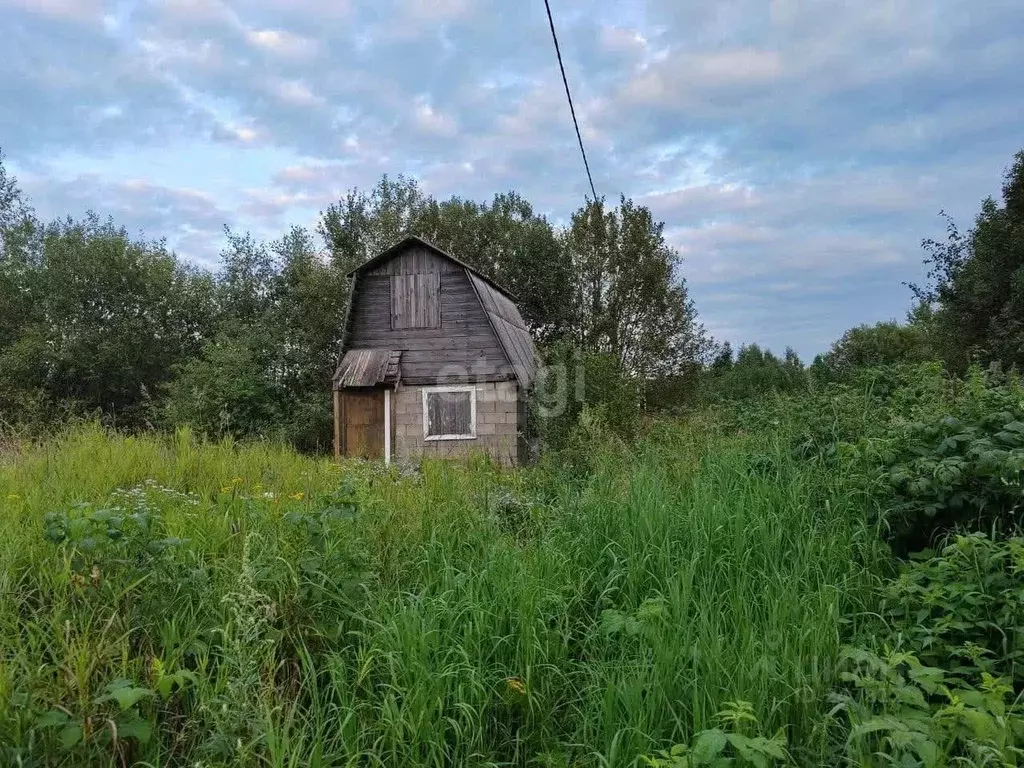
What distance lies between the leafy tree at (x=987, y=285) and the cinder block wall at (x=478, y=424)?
1155 centimetres

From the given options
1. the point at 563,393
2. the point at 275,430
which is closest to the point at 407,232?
the point at 275,430

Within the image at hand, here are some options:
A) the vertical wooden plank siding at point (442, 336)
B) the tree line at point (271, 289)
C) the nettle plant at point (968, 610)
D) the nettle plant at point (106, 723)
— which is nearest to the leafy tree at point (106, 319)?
the tree line at point (271, 289)

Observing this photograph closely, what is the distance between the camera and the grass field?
6.88 ft

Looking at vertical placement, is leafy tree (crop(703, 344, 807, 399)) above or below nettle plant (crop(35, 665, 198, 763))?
above

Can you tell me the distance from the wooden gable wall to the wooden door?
1037mm

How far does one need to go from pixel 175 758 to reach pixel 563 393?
1279cm

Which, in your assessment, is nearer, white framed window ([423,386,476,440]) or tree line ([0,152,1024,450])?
white framed window ([423,386,476,440])

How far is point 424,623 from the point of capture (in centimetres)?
259

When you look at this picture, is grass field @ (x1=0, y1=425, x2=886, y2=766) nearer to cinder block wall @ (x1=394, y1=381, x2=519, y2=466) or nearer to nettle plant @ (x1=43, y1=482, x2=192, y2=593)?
nettle plant @ (x1=43, y1=482, x2=192, y2=593)

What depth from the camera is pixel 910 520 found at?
3.31 metres

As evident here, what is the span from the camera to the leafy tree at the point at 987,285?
51.2ft

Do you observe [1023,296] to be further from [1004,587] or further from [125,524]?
[125,524]

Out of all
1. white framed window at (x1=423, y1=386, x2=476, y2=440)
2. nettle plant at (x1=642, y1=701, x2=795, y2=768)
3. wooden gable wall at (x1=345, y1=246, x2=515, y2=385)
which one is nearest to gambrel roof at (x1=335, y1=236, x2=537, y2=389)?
wooden gable wall at (x1=345, y1=246, x2=515, y2=385)

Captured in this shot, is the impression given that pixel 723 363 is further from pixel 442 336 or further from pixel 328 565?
pixel 328 565
